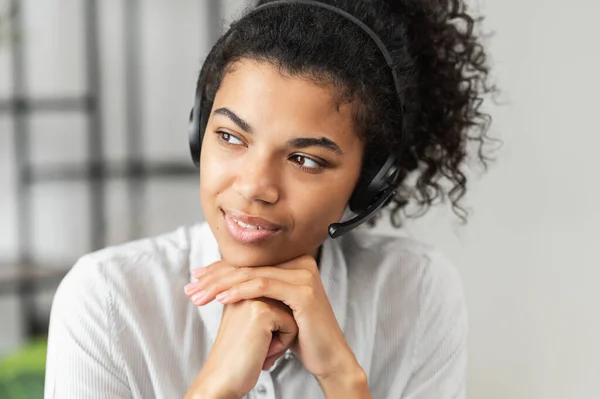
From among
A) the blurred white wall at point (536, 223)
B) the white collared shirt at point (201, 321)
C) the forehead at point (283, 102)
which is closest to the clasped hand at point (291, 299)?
the white collared shirt at point (201, 321)

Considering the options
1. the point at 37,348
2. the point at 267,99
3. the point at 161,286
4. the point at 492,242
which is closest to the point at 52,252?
the point at 37,348

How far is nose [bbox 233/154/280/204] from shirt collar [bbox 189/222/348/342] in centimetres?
22

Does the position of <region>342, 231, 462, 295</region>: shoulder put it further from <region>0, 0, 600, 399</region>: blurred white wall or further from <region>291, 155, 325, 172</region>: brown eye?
<region>0, 0, 600, 399</region>: blurred white wall

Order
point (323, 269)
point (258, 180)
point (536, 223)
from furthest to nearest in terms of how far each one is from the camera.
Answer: point (536, 223) → point (323, 269) → point (258, 180)

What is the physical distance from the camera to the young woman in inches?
45.1

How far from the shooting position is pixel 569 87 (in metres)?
2.29

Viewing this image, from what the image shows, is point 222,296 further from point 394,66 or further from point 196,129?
point 394,66

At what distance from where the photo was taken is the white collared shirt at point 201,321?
1216mm

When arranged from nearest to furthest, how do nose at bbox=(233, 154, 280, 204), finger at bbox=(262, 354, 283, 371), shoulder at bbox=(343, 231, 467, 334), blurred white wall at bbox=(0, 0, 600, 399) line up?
nose at bbox=(233, 154, 280, 204) < finger at bbox=(262, 354, 283, 371) < shoulder at bbox=(343, 231, 467, 334) < blurred white wall at bbox=(0, 0, 600, 399)

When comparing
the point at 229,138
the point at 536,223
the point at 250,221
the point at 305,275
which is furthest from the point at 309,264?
the point at 536,223

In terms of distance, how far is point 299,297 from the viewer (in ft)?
3.86

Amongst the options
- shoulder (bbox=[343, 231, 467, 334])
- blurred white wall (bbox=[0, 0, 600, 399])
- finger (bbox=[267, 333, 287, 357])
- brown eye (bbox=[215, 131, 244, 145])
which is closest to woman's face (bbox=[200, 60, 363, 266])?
brown eye (bbox=[215, 131, 244, 145])

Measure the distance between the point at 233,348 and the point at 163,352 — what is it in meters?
0.16

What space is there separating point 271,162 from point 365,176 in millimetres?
236
